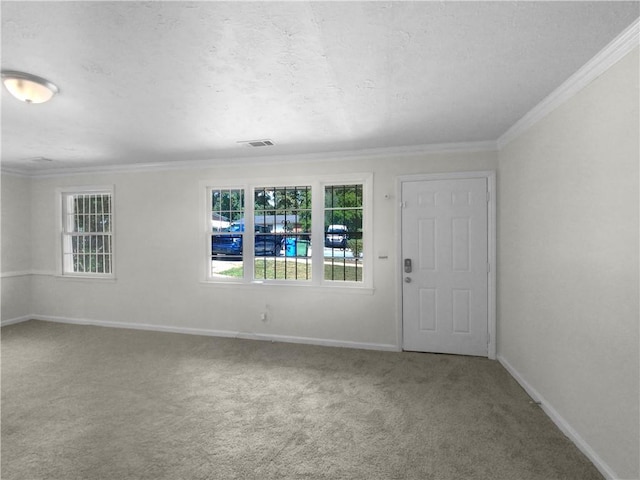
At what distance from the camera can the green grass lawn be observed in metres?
4.10

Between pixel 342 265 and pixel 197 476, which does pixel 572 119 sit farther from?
pixel 197 476

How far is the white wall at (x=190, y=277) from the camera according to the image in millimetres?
3896

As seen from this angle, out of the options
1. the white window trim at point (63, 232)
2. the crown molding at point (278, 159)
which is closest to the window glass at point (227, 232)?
the crown molding at point (278, 159)

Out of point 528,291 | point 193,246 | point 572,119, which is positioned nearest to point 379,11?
point 572,119

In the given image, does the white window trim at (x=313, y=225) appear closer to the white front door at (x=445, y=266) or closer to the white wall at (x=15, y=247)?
the white front door at (x=445, y=266)

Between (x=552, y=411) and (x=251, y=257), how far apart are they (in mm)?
3511

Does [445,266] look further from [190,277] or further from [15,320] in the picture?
[15,320]

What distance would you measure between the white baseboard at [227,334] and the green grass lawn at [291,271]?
0.78 meters

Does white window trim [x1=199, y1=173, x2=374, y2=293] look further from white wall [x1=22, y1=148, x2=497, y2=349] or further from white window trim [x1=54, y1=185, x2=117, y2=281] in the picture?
white window trim [x1=54, y1=185, x2=117, y2=281]

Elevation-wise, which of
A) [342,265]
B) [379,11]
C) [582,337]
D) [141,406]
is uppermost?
[379,11]

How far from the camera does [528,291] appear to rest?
2.85m

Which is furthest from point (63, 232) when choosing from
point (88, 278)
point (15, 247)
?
point (88, 278)

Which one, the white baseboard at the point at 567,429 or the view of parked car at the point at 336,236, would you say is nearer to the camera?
the white baseboard at the point at 567,429

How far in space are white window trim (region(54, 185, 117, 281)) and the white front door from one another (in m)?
4.26
